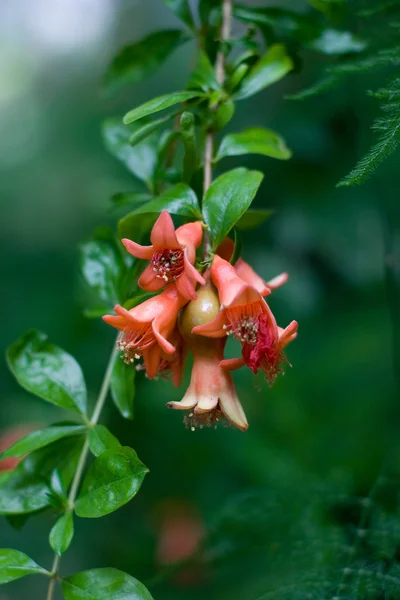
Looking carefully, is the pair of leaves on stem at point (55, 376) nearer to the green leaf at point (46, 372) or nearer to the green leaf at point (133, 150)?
the green leaf at point (46, 372)

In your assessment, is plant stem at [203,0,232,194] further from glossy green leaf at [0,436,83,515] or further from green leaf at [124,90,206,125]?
glossy green leaf at [0,436,83,515]

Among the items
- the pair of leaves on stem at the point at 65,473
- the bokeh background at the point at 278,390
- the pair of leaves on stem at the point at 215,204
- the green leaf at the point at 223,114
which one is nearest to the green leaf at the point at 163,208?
the pair of leaves on stem at the point at 215,204

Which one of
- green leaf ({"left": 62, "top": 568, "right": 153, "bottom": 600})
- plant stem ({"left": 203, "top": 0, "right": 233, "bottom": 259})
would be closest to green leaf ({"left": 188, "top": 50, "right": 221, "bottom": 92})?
plant stem ({"left": 203, "top": 0, "right": 233, "bottom": 259})

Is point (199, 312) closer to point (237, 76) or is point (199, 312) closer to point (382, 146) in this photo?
point (382, 146)

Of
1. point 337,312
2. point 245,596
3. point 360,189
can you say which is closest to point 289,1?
point 360,189

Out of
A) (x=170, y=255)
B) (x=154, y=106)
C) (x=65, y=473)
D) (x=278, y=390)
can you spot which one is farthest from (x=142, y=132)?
(x=278, y=390)

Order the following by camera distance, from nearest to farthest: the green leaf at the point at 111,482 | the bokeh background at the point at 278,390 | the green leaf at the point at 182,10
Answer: the green leaf at the point at 111,482 → the green leaf at the point at 182,10 → the bokeh background at the point at 278,390

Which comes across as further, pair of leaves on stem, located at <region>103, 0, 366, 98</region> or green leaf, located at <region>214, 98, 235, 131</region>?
pair of leaves on stem, located at <region>103, 0, 366, 98</region>
